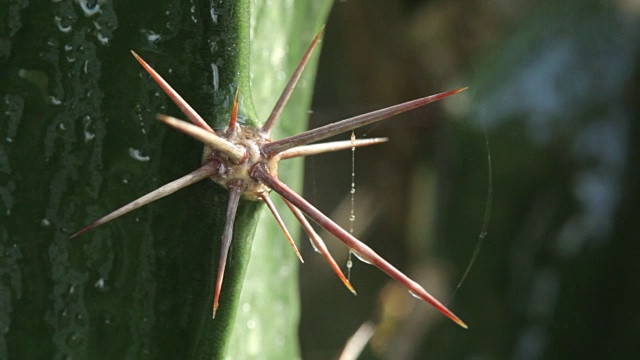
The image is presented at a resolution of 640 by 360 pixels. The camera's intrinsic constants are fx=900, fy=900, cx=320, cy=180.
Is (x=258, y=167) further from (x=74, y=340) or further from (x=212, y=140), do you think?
(x=74, y=340)

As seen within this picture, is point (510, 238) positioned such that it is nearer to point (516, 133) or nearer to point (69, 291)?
point (516, 133)

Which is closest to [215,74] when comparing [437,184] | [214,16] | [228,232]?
[214,16]

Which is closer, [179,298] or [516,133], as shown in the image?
[179,298]

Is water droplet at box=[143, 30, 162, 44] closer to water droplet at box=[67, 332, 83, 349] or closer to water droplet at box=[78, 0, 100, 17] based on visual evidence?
water droplet at box=[78, 0, 100, 17]

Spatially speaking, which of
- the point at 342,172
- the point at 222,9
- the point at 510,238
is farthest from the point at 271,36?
the point at 342,172

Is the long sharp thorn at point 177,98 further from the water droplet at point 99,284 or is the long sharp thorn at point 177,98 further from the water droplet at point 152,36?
the water droplet at point 99,284

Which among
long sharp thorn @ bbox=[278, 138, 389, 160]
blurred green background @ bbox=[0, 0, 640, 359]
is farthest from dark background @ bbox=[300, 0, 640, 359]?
long sharp thorn @ bbox=[278, 138, 389, 160]
